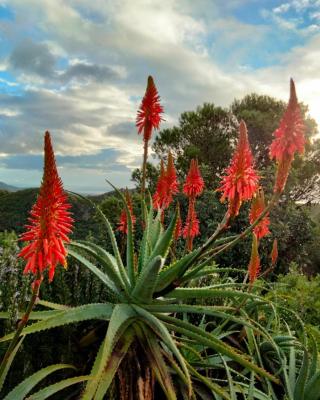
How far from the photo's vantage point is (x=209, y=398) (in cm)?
269

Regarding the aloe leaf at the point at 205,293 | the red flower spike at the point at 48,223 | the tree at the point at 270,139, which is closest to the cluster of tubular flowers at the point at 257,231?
the aloe leaf at the point at 205,293

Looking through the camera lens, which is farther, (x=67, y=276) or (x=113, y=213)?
(x=113, y=213)

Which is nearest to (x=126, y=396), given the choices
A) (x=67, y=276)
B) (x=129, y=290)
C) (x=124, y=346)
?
(x=124, y=346)

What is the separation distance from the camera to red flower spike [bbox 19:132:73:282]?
4.89ft

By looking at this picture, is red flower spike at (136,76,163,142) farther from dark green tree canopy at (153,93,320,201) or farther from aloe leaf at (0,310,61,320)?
dark green tree canopy at (153,93,320,201)

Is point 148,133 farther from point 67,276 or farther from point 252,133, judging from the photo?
point 252,133

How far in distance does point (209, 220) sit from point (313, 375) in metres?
10.5

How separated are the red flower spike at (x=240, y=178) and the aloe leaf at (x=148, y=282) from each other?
443mm

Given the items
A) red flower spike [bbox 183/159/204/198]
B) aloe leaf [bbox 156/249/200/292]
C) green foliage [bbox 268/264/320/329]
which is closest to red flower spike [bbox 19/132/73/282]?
aloe leaf [bbox 156/249/200/292]

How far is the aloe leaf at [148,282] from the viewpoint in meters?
2.21

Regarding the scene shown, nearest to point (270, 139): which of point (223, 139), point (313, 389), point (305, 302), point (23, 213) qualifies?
point (223, 139)

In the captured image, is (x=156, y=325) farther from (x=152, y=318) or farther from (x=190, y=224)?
(x=190, y=224)

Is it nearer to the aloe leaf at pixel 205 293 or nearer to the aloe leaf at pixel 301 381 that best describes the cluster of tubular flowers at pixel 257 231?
the aloe leaf at pixel 205 293

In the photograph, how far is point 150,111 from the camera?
3.36m
